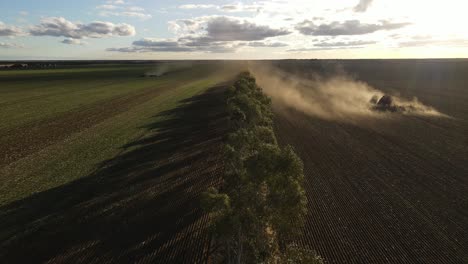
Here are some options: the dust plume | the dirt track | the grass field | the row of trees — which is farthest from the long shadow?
the dust plume

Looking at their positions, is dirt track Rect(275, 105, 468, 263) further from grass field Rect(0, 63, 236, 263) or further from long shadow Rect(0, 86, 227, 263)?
grass field Rect(0, 63, 236, 263)

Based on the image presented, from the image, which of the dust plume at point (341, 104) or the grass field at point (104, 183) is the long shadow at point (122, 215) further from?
the dust plume at point (341, 104)

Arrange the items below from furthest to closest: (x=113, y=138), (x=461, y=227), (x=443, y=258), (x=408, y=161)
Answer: (x=113, y=138) → (x=408, y=161) → (x=461, y=227) → (x=443, y=258)

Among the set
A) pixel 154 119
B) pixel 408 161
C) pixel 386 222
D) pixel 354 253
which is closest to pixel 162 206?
pixel 354 253

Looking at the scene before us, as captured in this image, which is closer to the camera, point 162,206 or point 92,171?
point 162,206

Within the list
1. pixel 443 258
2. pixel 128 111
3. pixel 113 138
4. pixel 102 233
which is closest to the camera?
pixel 443 258

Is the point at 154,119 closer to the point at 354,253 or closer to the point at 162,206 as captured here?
the point at 162,206

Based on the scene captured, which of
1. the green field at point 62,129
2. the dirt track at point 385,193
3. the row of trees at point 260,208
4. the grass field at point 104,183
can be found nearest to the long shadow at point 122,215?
the grass field at point 104,183
